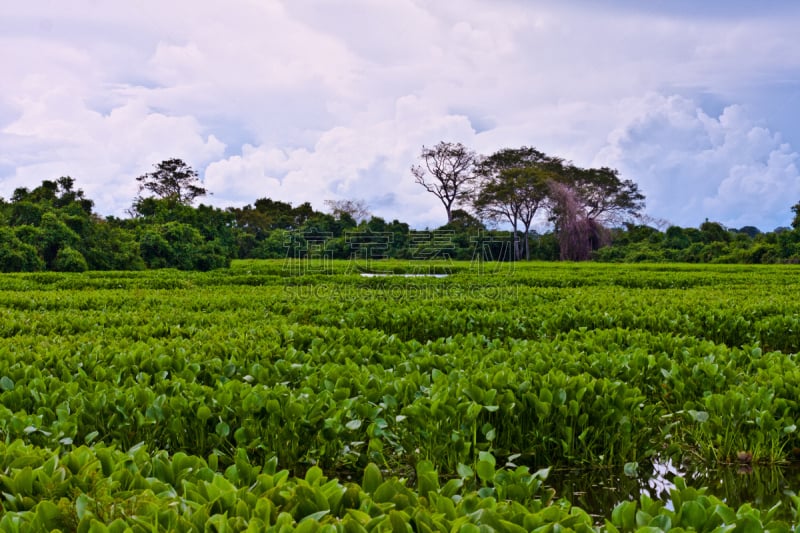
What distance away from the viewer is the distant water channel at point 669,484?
334 cm

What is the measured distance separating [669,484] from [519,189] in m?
40.1

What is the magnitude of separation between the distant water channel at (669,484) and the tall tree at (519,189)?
39.4m

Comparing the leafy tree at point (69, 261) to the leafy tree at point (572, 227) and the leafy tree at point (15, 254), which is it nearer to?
the leafy tree at point (15, 254)

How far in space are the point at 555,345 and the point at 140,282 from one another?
14239 millimetres

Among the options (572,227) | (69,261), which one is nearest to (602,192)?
(572,227)

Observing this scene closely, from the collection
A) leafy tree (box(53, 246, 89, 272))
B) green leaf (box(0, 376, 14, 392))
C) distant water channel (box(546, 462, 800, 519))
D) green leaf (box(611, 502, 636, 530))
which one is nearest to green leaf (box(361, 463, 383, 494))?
green leaf (box(611, 502, 636, 530))

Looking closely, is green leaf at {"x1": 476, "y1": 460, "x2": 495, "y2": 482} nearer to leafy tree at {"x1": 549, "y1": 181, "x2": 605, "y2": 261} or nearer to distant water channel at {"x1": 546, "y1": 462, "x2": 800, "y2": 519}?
distant water channel at {"x1": 546, "y1": 462, "x2": 800, "y2": 519}

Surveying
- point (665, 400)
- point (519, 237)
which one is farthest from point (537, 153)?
point (665, 400)

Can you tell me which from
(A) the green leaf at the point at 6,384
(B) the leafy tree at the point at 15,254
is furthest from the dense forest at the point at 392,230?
(A) the green leaf at the point at 6,384

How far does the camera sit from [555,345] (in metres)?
5.18

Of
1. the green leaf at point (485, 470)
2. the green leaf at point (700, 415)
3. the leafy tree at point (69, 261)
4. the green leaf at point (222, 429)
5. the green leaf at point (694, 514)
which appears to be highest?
the leafy tree at point (69, 261)

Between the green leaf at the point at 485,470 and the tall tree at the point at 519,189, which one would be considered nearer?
the green leaf at the point at 485,470

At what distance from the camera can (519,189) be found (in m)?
42.5

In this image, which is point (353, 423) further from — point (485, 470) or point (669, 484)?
point (669, 484)
